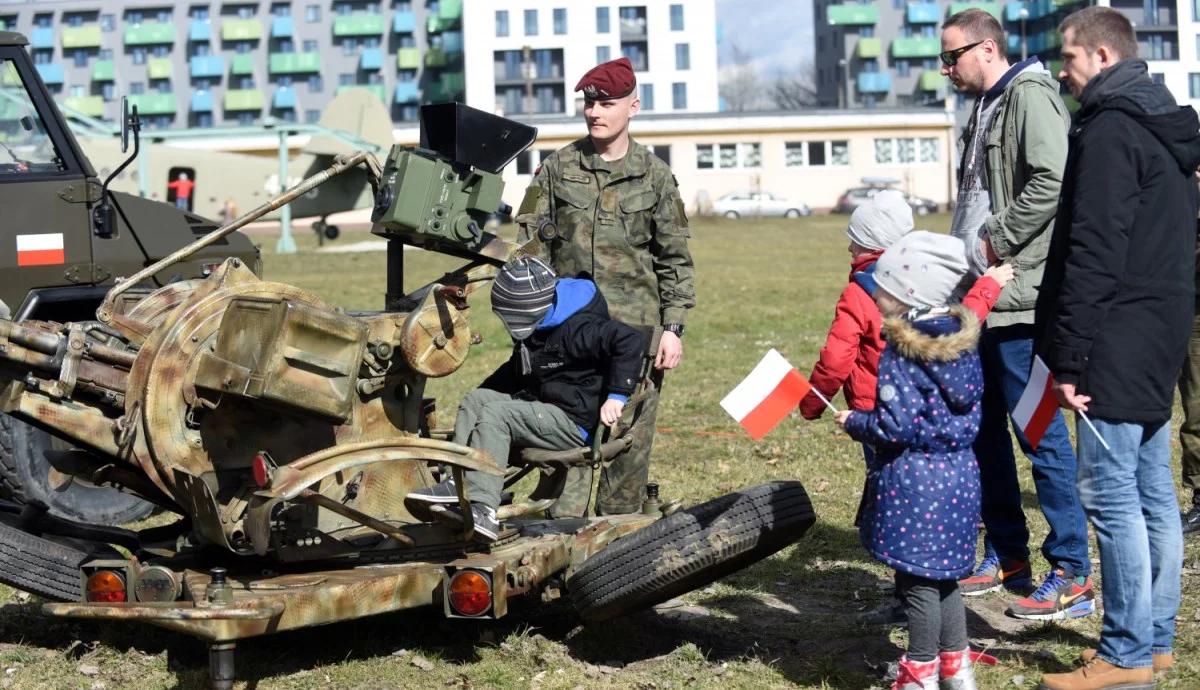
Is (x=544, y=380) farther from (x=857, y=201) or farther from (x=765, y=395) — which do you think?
(x=857, y=201)

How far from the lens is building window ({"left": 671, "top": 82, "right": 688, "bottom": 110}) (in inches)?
3809

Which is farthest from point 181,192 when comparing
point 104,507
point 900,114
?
point 900,114

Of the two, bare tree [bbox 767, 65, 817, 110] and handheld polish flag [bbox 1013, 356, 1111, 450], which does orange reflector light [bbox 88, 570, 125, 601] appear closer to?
handheld polish flag [bbox 1013, 356, 1111, 450]

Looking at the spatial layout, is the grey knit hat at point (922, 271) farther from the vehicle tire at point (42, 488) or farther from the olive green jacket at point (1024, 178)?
the vehicle tire at point (42, 488)

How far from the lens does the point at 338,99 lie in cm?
4272

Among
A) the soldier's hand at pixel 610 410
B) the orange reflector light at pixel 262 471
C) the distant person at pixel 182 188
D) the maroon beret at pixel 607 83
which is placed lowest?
the orange reflector light at pixel 262 471

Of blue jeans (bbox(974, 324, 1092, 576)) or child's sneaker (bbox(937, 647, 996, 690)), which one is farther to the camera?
blue jeans (bbox(974, 324, 1092, 576))

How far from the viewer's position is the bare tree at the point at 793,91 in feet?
406

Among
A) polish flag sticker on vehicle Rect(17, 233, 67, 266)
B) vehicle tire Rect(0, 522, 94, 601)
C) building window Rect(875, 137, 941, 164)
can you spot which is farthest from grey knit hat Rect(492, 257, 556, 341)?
building window Rect(875, 137, 941, 164)

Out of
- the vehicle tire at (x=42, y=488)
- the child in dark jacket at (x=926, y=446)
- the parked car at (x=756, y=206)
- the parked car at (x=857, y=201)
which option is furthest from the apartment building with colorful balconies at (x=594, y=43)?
the child in dark jacket at (x=926, y=446)

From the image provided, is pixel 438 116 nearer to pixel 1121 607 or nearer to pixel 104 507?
pixel 1121 607

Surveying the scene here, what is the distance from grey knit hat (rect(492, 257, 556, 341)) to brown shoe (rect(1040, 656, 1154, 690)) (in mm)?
1991

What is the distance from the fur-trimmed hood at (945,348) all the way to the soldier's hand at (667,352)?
4.86 feet

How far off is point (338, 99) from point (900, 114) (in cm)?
4634
